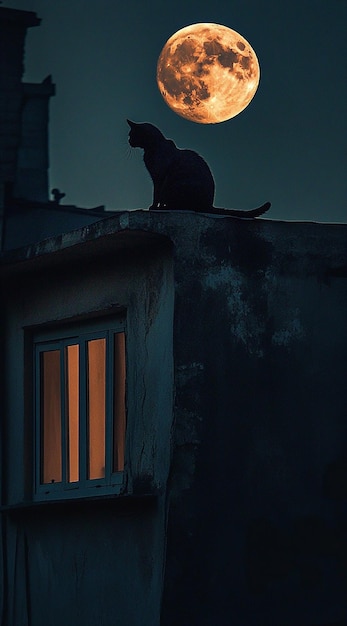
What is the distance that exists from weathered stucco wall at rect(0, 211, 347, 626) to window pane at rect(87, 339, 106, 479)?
404 millimetres

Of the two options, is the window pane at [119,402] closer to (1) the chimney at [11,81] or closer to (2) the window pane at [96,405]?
(2) the window pane at [96,405]

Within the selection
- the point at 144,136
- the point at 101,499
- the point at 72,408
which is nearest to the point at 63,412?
the point at 72,408

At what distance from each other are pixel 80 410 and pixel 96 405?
0.15 metres

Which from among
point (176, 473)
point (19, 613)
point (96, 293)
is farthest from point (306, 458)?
point (19, 613)

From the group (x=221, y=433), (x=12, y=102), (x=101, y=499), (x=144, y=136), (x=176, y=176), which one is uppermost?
(x=12, y=102)

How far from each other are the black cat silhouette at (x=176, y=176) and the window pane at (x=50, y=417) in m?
1.71

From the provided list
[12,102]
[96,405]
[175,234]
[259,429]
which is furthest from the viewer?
[12,102]

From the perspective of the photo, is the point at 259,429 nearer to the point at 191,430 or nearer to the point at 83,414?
the point at 191,430

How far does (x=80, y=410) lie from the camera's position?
11164 mm

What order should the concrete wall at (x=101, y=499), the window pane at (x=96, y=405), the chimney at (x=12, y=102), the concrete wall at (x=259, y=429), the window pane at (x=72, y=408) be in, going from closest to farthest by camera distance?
1. the concrete wall at (x=259, y=429)
2. the concrete wall at (x=101, y=499)
3. the window pane at (x=96, y=405)
4. the window pane at (x=72, y=408)
5. the chimney at (x=12, y=102)

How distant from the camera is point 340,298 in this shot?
1088 cm

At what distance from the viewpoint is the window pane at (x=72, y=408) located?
11.2 m

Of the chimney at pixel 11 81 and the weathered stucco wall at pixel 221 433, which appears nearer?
the weathered stucco wall at pixel 221 433

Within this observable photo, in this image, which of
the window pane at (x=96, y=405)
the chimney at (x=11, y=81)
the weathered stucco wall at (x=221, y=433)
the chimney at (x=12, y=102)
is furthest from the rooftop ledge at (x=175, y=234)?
the chimney at (x=11, y=81)
